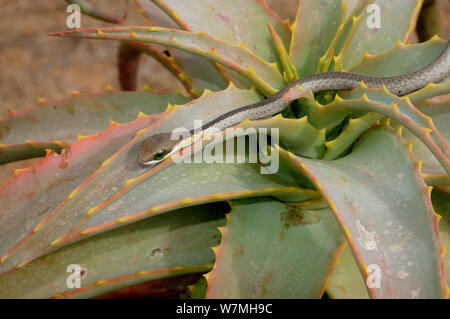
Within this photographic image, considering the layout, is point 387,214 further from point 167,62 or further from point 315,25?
point 167,62

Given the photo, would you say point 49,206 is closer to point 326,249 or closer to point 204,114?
point 204,114

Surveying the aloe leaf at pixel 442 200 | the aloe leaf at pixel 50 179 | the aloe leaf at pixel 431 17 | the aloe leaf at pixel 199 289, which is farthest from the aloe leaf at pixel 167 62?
the aloe leaf at pixel 431 17

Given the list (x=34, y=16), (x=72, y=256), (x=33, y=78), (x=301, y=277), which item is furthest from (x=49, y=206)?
(x=34, y=16)

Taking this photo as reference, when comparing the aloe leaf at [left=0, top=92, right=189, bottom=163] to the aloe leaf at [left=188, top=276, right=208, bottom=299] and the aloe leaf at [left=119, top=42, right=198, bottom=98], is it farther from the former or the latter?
the aloe leaf at [left=188, top=276, right=208, bottom=299]

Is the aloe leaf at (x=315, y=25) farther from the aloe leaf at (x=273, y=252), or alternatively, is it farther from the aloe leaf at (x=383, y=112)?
the aloe leaf at (x=273, y=252)

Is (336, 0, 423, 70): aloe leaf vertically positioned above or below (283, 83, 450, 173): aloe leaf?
above

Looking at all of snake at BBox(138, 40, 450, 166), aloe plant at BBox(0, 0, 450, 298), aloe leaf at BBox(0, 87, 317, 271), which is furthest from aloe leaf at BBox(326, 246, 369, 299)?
snake at BBox(138, 40, 450, 166)

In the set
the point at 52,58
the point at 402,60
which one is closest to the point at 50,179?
the point at 402,60
